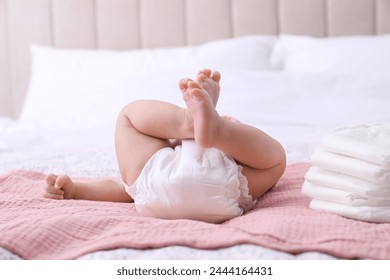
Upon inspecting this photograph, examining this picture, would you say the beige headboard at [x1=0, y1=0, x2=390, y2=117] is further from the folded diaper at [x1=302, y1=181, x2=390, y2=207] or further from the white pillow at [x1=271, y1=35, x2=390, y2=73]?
the folded diaper at [x1=302, y1=181, x2=390, y2=207]

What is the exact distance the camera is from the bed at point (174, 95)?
87cm

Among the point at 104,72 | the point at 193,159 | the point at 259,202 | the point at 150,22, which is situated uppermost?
the point at 150,22

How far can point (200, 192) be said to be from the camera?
41.3 inches

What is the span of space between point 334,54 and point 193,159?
1251 millimetres

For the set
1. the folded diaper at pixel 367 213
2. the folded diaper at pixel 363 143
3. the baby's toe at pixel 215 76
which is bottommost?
the folded diaper at pixel 367 213

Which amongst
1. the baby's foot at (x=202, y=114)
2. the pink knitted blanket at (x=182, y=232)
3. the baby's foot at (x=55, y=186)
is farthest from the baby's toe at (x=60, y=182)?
the baby's foot at (x=202, y=114)

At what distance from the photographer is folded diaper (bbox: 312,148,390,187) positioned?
99cm

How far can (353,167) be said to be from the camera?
1018 mm

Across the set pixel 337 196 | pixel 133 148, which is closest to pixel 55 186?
pixel 133 148

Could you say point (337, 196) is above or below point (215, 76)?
below

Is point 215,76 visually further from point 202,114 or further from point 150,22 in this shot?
point 150,22

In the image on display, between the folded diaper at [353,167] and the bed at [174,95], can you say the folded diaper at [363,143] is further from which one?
the bed at [174,95]

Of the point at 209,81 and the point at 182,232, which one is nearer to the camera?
the point at 182,232
